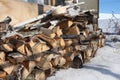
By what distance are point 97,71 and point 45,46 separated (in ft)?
3.50

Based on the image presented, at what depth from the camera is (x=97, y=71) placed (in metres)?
4.86

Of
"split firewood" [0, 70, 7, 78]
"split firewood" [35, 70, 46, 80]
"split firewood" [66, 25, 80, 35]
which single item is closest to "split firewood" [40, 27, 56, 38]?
"split firewood" [35, 70, 46, 80]

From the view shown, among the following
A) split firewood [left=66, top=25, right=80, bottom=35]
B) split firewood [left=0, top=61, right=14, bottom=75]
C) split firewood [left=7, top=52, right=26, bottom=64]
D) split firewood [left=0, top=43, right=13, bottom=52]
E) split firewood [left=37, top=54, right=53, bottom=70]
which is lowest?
split firewood [left=37, top=54, right=53, bottom=70]

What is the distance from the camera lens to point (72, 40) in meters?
5.12

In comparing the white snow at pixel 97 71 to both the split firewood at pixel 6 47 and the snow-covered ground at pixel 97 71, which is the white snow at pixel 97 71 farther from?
the split firewood at pixel 6 47

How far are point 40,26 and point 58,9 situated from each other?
1.97 ft

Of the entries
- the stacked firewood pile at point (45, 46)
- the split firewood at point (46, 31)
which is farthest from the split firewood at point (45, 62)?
the split firewood at point (46, 31)

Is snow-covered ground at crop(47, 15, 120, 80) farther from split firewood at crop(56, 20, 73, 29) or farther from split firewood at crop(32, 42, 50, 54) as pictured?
split firewood at crop(56, 20, 73, 29)

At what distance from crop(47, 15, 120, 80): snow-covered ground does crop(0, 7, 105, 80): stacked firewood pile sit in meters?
0.12

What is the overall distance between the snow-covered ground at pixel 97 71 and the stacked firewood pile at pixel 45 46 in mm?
115

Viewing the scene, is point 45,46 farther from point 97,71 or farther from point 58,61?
point 97,71

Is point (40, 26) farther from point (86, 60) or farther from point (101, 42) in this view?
point (101, 42)

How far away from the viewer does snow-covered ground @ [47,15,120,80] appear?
4.53 meters

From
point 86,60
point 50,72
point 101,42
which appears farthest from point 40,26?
point 101,42
